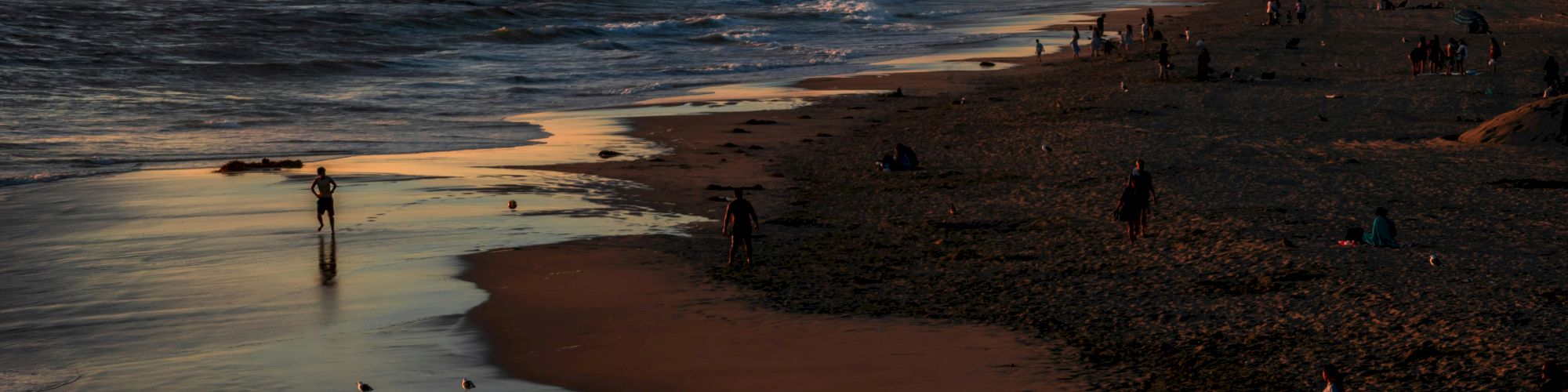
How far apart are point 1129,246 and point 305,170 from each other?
49.0 ft

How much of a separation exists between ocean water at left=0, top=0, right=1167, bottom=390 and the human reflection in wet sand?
53mm

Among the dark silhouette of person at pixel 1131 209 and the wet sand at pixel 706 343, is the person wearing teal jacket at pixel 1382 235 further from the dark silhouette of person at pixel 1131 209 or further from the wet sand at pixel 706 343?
the wet sand at pixel 706 343

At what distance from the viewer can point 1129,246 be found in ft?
57.8

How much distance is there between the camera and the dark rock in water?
2514cm

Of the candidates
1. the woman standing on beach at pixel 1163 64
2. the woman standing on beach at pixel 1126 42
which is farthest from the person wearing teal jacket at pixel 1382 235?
the woman standing on beach at pixel 1126 42

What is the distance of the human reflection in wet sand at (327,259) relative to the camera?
1683 centimetres

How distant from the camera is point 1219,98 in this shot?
33781 millimetres

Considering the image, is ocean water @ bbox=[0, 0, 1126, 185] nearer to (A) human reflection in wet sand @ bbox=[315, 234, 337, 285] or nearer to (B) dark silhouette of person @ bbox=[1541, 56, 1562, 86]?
(A) human reflection in wet sand @ bbox=[315, 234, 337, 285]

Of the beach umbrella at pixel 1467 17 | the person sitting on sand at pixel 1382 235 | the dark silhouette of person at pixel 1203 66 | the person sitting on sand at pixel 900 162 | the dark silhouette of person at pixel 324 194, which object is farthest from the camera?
the beach umbrella at pixel 1467 17

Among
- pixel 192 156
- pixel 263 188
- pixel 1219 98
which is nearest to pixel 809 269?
pixel 263 188

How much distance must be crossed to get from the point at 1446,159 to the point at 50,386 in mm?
20690

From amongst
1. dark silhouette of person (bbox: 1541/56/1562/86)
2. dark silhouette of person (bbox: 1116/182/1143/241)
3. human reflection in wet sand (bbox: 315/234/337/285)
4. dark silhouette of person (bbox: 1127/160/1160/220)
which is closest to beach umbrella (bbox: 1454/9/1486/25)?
dark silhouette of person (bbox: 1541/56/1562/86)

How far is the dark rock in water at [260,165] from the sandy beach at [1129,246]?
4.72 meters

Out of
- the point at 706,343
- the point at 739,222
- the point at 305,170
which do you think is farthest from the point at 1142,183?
the point at 305,170
